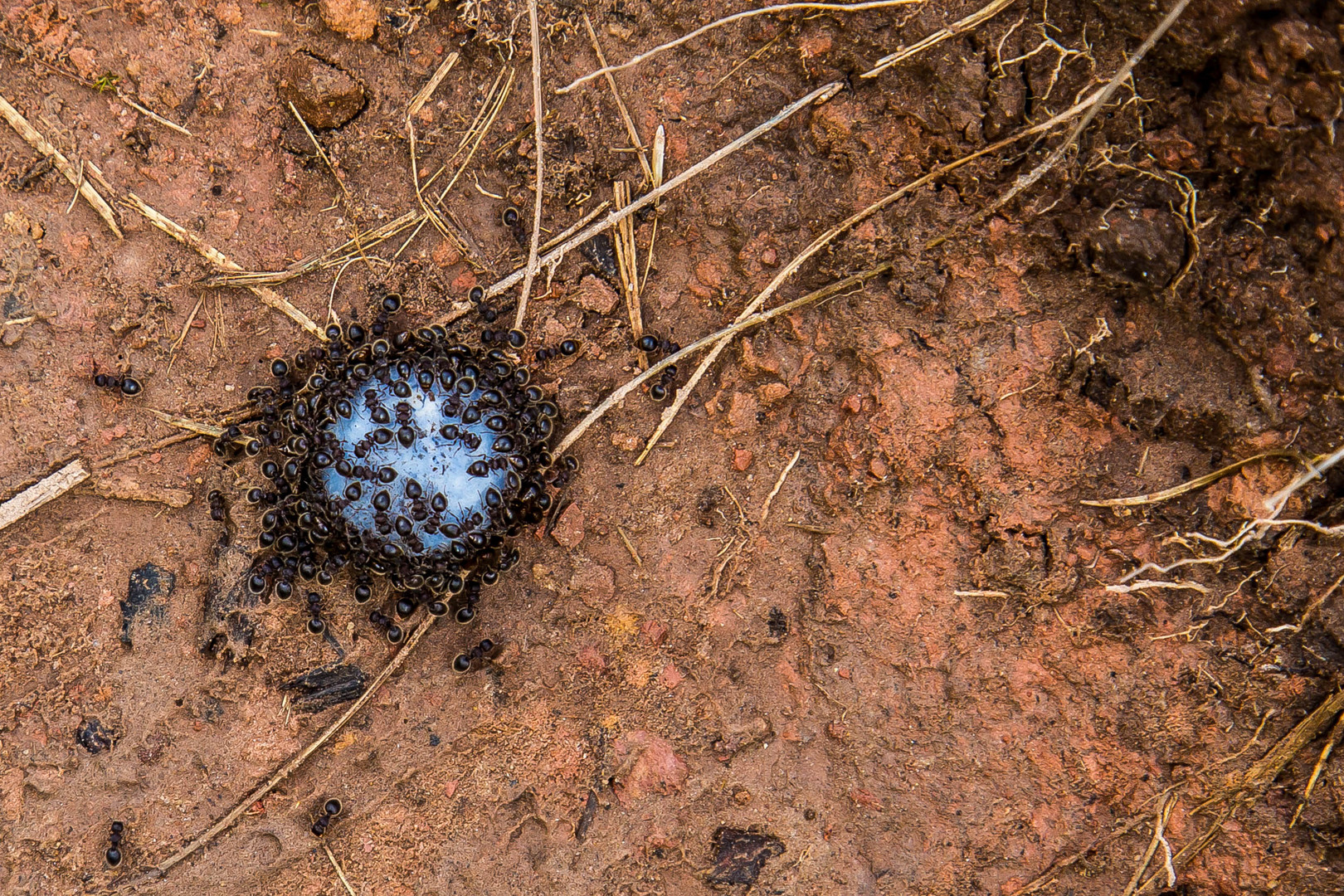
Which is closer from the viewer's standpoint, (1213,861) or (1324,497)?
(1324,497)

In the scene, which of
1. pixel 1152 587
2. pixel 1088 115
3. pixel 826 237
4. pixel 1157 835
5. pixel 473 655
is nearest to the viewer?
pixel 1088 115

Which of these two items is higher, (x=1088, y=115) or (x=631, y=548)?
(x=1088, y=115)

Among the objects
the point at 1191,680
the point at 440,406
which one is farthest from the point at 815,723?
the point at 440,406

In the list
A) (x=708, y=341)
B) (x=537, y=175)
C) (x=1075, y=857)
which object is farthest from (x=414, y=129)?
(x=1075, y=857)

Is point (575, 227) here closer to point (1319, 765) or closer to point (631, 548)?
point (631, 548)

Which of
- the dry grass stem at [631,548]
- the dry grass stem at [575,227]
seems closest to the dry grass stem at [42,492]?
the dry grass stem at [575,227]

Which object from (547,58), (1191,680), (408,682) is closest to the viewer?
(1191,680)

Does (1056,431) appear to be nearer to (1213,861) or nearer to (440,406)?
(1213,861)
